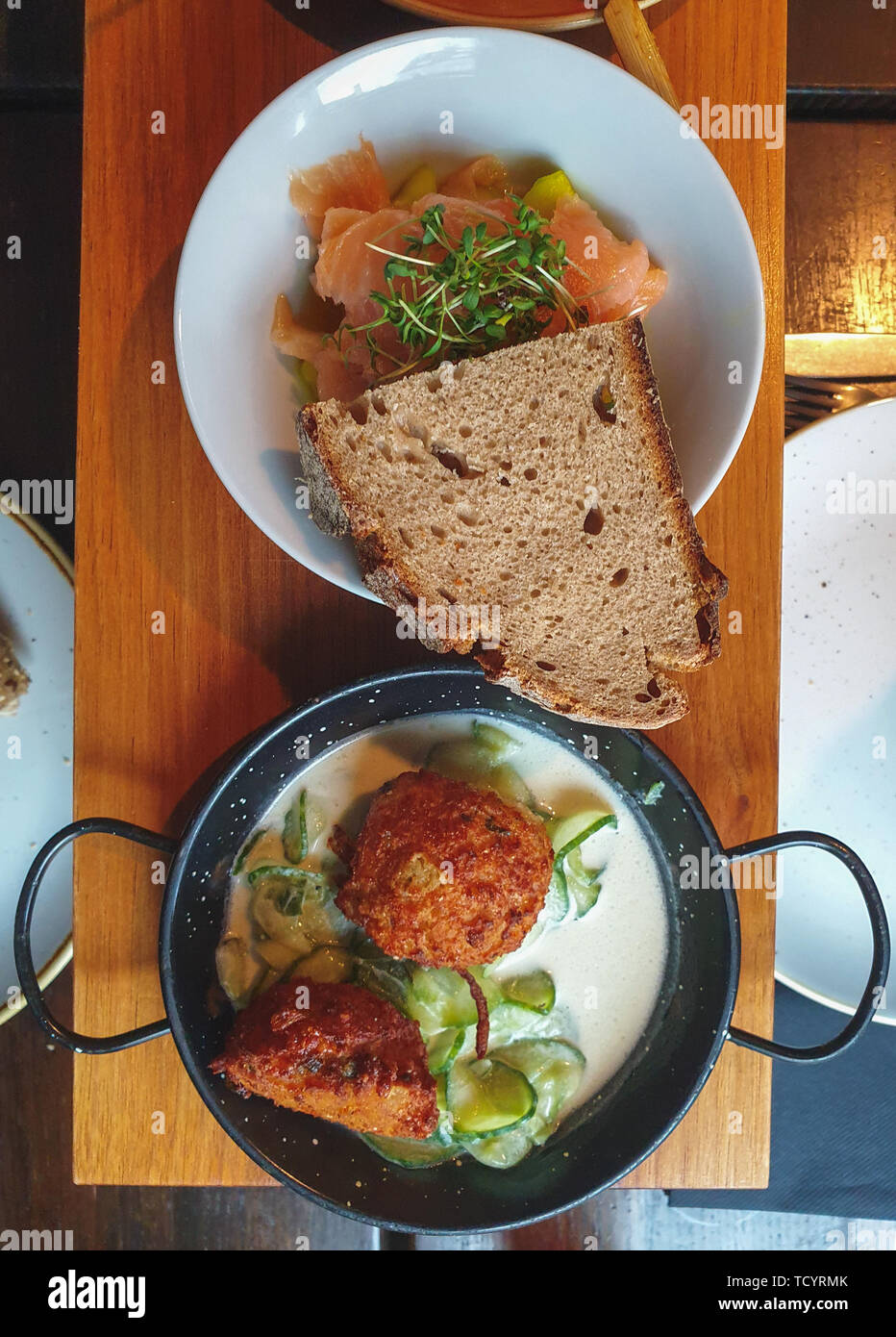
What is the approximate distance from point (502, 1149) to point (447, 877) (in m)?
0.40

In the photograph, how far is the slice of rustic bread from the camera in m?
1.00

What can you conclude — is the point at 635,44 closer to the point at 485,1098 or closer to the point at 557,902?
the point at 557,902

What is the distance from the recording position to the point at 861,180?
4.63 feet

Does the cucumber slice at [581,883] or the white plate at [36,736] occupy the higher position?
the white plate at [36,736]

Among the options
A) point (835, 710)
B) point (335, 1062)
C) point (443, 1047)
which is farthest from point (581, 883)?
point (835, 710)

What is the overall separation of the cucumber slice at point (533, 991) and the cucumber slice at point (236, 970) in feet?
1.03

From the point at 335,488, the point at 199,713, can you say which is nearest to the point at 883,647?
the point at 335,488

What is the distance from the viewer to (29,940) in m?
1.11

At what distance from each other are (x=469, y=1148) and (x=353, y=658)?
635 mm

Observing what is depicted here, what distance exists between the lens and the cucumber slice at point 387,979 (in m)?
1.21

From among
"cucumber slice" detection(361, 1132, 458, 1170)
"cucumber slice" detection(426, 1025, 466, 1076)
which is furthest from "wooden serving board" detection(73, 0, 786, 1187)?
"cucumber slice" detection(426, 1025, 466, 1076)

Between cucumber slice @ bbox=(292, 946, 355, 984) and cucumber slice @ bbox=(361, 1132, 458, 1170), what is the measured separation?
0.64 feet

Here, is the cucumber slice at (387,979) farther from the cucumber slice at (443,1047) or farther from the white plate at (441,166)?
the white plate at (441,166)

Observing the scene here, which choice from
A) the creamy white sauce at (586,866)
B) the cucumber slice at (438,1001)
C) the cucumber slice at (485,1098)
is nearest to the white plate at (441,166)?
the creamy white sauce at (586,866)
